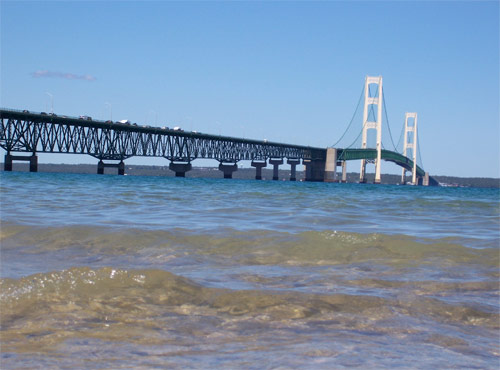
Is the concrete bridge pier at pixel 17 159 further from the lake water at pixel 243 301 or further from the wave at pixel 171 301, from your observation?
the wave at pixel 171 301

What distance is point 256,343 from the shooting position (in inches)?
164

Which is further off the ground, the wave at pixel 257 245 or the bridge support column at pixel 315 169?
the bridge support column at pixel 315 169

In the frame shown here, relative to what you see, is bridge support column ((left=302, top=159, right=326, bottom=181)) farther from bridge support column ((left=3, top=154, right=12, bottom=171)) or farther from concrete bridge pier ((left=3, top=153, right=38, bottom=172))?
bridge support column ((left=3, top=154, right=12, bottom=171))

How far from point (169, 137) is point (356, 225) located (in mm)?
100772

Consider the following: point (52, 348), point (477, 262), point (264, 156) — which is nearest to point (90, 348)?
point (52, 348)

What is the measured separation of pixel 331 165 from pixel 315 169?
1160 centimetres

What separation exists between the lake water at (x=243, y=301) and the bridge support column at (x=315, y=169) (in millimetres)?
122690

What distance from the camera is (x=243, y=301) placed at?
17.7ft

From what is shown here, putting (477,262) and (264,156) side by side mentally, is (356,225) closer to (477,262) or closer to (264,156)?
(477,262)

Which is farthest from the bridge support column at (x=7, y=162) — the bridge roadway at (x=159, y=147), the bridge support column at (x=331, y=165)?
the bridge support column at (x=331, y=165)

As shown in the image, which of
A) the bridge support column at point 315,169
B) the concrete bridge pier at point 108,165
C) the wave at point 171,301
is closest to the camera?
the wave at point 171,301

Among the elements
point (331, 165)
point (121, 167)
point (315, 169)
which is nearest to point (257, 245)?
point (121, 167)

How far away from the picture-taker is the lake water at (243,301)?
3900 millimetres

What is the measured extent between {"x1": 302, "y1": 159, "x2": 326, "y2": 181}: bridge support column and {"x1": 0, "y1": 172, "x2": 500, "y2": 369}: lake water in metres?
123
